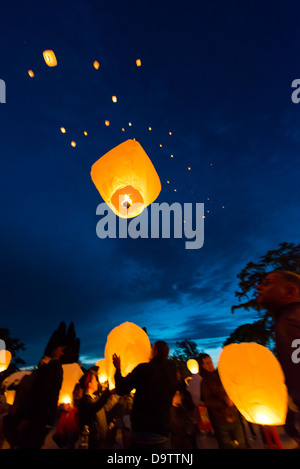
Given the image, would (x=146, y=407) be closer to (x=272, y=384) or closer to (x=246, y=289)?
(x=272, y=384)

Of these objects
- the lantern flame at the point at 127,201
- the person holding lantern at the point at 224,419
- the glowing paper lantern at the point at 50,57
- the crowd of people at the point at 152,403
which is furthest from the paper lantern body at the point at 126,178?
the person holding lantern at the point at 224,419

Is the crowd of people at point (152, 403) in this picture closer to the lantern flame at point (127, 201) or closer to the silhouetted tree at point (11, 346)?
the lantern flame at point (127, 201)

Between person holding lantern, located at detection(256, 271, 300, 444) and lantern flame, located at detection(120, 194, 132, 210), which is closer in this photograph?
person holding lantern, located at detection(256, 271, 300, 444)

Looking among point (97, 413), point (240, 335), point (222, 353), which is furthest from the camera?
point (240, 335)

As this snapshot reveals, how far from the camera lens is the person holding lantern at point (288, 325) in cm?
156

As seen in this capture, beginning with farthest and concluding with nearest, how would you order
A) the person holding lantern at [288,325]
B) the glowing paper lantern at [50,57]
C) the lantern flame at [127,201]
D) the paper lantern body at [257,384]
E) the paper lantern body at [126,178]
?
the lantern flame at [127,201] → the paper lantern body at [126,178] → the glowing paper lantern at [50,57] → the paper lantern body at [257,384] → the person holding lantern at [288,325]

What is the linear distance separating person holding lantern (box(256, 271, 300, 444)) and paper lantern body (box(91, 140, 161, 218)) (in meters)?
1.71

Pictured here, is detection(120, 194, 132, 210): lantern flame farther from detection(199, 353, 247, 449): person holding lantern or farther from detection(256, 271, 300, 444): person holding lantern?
detection(199, 353, 247, 449): person holding lantern

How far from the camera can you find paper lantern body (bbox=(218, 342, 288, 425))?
5.65 feet

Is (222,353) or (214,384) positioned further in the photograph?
(214,384)

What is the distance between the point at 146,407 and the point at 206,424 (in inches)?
200

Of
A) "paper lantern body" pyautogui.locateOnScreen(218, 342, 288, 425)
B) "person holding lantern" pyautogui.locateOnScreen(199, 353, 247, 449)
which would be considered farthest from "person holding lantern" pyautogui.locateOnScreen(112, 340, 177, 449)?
"person holding lantern" pyautogui.locateOnScreen(199, 353, 247, 449)
